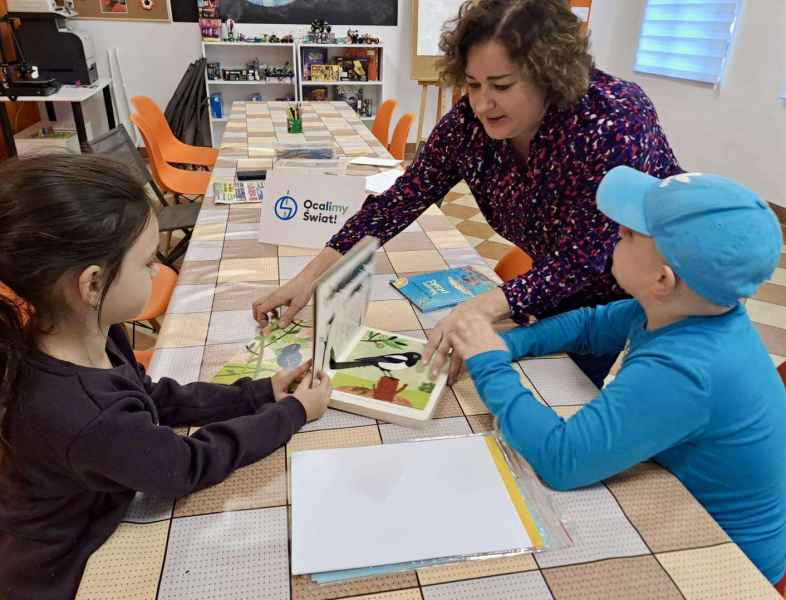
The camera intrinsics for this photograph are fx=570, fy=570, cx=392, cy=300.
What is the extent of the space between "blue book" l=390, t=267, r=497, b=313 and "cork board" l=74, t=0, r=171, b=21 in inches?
186

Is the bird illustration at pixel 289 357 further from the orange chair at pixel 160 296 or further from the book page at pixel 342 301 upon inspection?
the orange chair at pixel 160 296

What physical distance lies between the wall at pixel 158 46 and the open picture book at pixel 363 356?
4869mm

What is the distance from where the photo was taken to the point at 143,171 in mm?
2564

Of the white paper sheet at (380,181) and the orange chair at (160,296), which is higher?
the white paper sheet at (380,181)

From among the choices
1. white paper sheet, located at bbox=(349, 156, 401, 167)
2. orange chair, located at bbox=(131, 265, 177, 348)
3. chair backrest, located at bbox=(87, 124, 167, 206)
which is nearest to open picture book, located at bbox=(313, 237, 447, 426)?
orange chair, located at bbox=(131, 265, 177, 348)

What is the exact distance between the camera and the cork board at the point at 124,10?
4806 millimetres

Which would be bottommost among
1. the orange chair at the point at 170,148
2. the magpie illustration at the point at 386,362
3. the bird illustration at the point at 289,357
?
the orange chair at the point at 170,148

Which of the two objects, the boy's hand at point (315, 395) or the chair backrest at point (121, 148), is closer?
the boy's hand at point (315, 395)

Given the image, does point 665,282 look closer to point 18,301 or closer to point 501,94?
point 501,94

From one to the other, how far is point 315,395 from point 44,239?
0.43 m

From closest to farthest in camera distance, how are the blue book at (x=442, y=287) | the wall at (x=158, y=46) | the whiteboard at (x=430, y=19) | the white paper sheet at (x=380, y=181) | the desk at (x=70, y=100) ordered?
the blue book at (x=442, y=287)
the white paper sheet at (x=380, y=181)
the desk at (x=70, y=100)
the wall at (x=158, y=46)
the whiteboard at (x=430, y=19)

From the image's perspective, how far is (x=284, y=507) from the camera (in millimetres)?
745

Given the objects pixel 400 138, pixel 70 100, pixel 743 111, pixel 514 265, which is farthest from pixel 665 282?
pixel 70 100

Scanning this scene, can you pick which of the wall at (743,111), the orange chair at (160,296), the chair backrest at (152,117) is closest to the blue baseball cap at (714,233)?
the orange chair at (160,296)
